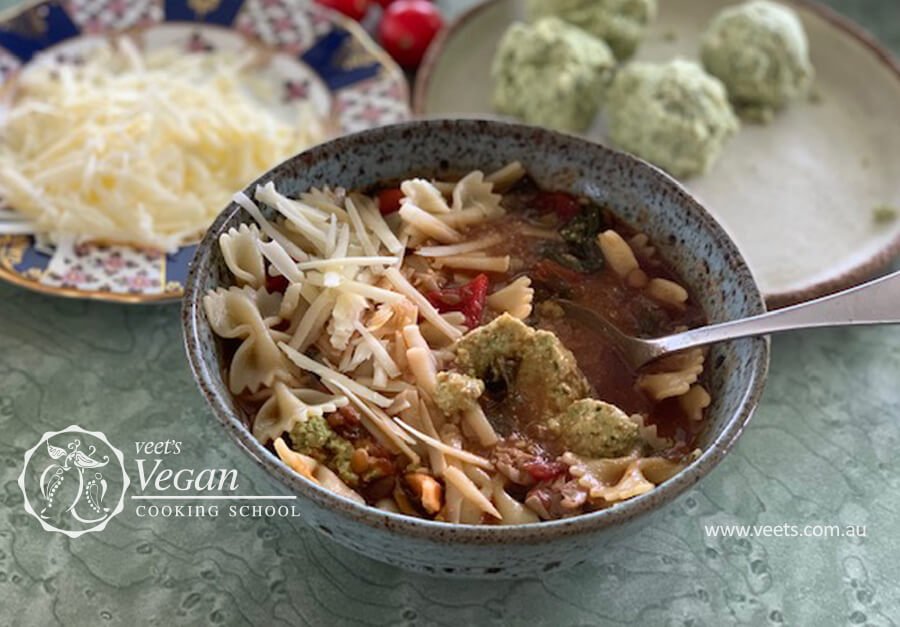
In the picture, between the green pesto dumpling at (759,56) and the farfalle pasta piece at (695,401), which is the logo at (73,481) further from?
the green pesto dumpling at (759,56)

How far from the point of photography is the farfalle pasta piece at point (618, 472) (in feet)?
6.62

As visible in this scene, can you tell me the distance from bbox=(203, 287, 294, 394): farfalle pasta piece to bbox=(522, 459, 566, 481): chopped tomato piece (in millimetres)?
558

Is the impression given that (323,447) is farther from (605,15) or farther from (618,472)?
(605,15)

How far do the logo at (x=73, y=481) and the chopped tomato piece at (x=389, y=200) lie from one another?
905mm

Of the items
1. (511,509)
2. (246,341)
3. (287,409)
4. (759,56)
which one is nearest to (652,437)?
(511,509)

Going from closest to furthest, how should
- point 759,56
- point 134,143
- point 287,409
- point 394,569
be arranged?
point 287,409 → point 394,569 → point 134,143 → point 759,56

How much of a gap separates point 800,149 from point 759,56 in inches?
13.6

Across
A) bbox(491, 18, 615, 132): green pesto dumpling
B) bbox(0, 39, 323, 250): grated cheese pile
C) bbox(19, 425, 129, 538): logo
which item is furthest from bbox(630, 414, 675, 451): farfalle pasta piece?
bbox(0, 39, 323, 250): grated cheese pile

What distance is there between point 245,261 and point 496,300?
0.58m

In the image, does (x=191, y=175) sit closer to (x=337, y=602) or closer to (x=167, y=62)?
(x=167, y=62)

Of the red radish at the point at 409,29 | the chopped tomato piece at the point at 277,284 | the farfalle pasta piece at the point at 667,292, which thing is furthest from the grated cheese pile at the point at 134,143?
the farfalle pasta piece at the point at 667,292

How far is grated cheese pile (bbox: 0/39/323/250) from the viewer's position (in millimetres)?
3090

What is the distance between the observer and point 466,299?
7.99 ft

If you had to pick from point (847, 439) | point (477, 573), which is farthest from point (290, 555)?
point (847, 439)
